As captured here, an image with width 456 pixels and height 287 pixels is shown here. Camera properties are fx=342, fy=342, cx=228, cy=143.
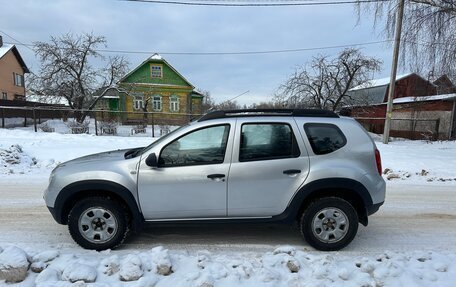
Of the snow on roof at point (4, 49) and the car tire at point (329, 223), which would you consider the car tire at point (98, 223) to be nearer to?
the car tire at point (329, 223)

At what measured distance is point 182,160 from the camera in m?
4.31

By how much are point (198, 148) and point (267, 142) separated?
2.93 ft

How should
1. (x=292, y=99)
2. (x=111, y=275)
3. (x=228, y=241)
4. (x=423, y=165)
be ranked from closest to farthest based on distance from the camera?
1. (x=111, y=275)
2. (x=228, y=241)
3. (x=423, y=165)
4. (x=292, y=99)

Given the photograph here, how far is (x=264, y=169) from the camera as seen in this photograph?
4.29 metres

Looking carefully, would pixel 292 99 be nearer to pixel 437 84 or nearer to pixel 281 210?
pixel 437 84

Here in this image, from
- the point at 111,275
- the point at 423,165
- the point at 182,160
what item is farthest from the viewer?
the point at 423,165

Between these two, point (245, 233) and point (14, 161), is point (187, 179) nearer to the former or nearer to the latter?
point (245, 233)

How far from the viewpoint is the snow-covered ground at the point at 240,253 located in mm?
→ 3443

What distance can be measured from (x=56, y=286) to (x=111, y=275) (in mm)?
504

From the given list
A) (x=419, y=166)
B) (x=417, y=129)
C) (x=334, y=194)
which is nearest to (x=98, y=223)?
(x=334, y=194)

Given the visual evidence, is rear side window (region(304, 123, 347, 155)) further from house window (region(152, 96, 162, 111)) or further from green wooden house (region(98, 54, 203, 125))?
house window (region(152, 96, 162, 111))

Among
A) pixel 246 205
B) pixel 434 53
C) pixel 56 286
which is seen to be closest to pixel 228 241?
pixel 246 205

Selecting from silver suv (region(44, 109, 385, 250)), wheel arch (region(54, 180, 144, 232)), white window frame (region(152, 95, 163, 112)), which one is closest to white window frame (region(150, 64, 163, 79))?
white window frame (region(152, 95, 163, 112))

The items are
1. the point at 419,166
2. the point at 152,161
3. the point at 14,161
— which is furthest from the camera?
the point at 419,166
